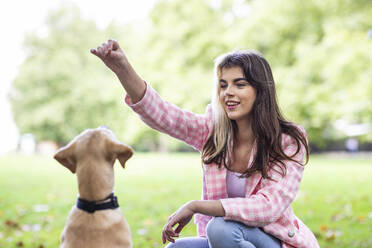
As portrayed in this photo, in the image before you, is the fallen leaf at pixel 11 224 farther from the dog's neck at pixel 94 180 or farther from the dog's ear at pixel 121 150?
the dog's ear at pixel 121 150

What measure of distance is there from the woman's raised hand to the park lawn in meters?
2.68

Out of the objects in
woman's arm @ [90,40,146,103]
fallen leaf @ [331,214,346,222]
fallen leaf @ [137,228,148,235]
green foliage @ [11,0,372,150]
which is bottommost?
fallen leaf @ [331,214,346,222]

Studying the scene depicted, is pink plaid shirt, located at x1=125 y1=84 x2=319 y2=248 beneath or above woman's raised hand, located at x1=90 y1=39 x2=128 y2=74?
beneath

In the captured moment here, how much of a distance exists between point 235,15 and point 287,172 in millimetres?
21209

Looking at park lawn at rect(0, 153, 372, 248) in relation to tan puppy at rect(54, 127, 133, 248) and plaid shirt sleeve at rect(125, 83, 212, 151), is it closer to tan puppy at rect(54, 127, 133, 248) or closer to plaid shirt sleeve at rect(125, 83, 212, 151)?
plaid shirt sleeve at rect(125, 83, 212, 151)

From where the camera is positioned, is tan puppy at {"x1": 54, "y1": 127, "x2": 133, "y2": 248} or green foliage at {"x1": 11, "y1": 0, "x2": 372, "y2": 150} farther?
green foliage at {"x1": 11, "y1": 0, "x2": 372, "y2": 150}

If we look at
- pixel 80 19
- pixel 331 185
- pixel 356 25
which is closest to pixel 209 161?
pixel 331 185

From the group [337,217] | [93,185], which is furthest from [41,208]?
[93,185]

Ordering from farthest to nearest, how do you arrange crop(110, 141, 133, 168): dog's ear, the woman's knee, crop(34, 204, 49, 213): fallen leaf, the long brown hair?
crop(34, 204, 49, 213): fallen leaf
the long brown hair
the woman's knee
crop(110, 141, 133, 168): dog's ear

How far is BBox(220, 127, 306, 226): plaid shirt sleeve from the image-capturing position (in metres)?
2.41

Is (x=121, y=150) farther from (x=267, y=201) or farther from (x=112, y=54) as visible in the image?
(x=267, y=201)

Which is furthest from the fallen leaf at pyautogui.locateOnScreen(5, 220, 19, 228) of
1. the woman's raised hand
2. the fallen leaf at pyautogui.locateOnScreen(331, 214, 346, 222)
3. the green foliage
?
the green foliage

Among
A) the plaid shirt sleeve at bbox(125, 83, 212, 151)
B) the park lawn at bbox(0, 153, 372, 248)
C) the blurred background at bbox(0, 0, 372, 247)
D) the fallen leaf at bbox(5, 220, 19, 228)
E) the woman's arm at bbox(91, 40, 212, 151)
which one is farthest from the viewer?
the blurred background at bbox(0, 0, 372, 247)

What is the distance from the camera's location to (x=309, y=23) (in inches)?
739
